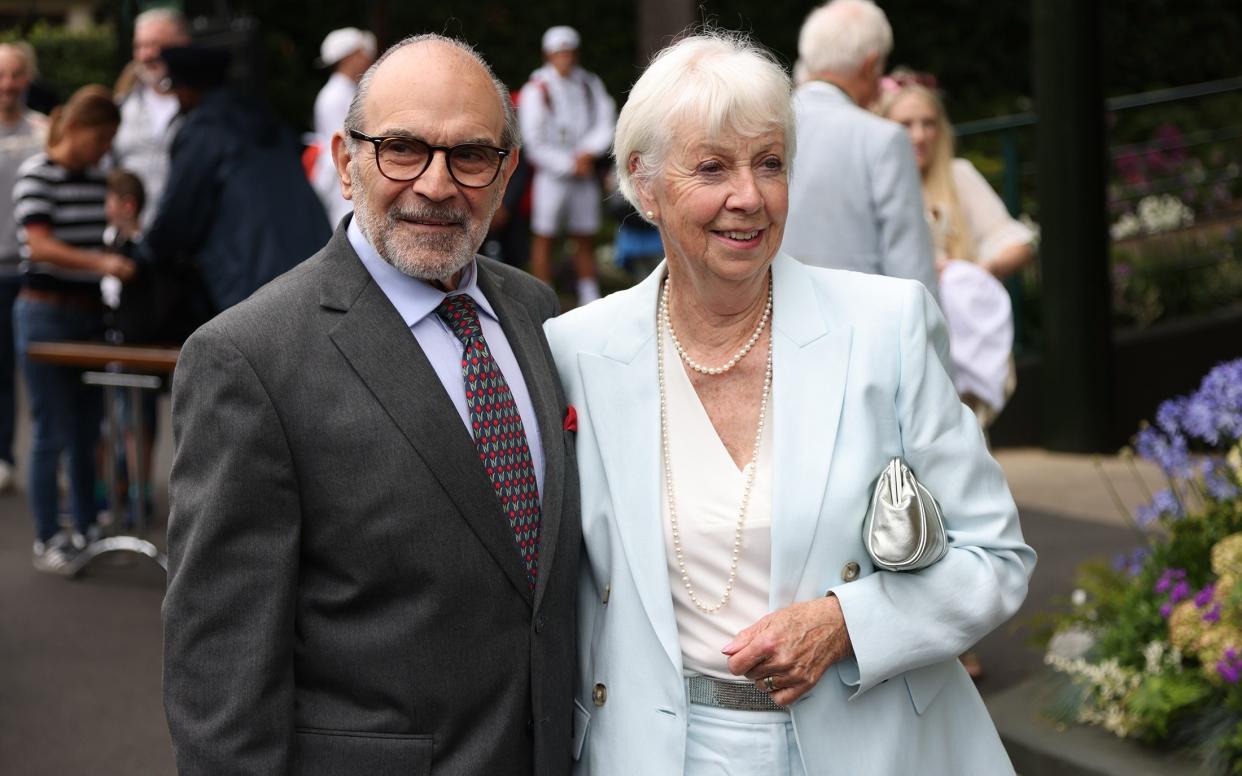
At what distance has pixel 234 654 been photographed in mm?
2256

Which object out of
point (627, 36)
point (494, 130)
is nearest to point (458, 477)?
point (494, 130)

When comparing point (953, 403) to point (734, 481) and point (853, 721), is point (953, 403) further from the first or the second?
point (853, 721)

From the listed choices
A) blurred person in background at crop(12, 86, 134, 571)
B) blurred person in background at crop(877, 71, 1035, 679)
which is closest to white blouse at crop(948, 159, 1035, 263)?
blurred person in background at crop(877, 71, 1035, 679)

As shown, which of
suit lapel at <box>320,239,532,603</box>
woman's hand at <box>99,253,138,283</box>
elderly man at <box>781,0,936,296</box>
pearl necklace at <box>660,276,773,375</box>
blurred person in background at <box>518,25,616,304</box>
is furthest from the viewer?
blurred person in background at <box>518,25,616,304</box>

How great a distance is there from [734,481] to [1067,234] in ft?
21.2

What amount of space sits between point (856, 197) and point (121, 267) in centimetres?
379

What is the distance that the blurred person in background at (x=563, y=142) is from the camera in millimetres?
11992

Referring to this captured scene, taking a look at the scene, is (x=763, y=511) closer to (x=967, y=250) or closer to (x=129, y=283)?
(x=967, y=250)

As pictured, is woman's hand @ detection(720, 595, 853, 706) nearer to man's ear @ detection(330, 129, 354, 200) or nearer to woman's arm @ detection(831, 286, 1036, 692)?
woman's arm @ detection(831, 286, 1036, 692)

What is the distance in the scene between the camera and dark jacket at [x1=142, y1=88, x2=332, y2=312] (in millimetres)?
6555

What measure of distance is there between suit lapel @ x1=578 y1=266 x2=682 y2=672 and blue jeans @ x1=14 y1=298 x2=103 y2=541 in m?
5.18

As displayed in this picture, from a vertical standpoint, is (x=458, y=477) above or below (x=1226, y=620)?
above

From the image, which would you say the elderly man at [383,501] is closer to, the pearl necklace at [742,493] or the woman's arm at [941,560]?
the pearl necklace at [742,493]

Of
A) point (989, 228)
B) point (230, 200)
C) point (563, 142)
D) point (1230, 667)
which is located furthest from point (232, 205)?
point (563, 142)
